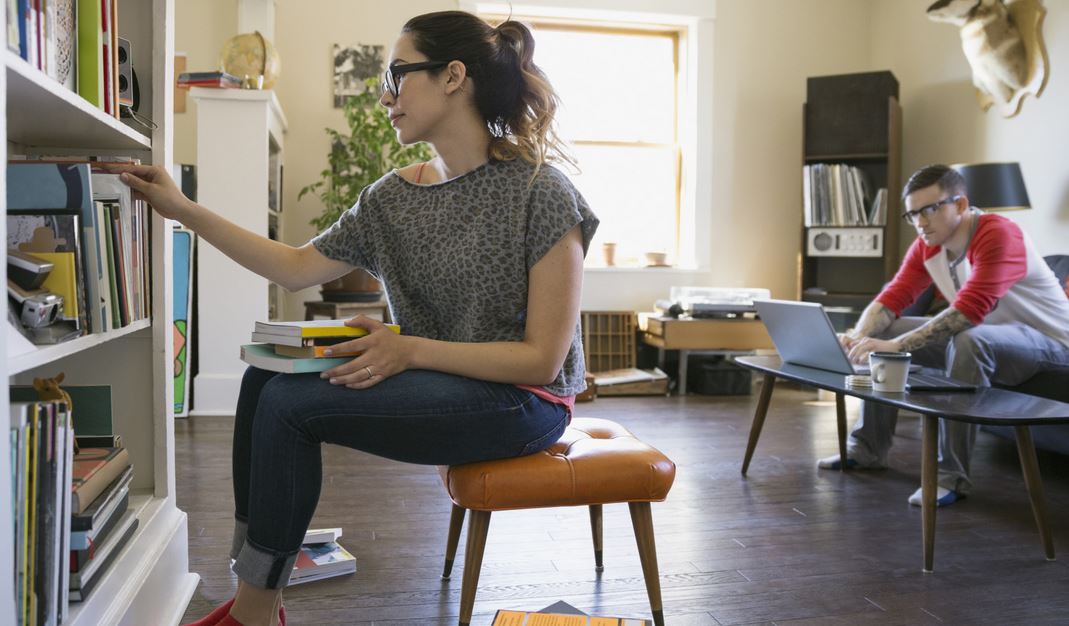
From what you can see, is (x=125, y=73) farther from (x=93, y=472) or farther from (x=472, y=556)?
(x=472, y=556)

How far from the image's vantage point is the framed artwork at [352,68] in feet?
15.6

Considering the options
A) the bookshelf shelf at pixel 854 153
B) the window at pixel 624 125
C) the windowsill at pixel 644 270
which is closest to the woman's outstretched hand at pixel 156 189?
the windowsill at pixel 644 270

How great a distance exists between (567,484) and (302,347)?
49 cm

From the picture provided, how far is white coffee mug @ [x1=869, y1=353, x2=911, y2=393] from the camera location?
7.21 ft

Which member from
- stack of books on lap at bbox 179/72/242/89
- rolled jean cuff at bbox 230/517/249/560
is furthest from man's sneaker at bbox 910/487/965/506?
stack of books on lap at bbox 179/72/242/89

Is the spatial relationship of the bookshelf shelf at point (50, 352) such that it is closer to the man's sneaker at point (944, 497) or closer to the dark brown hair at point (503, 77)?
the dark brown hair at point (503, 77)

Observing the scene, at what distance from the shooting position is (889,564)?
2.05m

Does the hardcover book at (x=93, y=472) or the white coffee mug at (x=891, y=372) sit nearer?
the hardcover book at (x=93, y=472)

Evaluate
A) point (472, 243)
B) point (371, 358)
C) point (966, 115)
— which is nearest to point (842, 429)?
point (472, 243)

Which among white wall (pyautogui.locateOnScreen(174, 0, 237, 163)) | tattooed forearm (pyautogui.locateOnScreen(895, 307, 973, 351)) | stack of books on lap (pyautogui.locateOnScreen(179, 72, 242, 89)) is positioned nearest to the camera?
tattooed forearm (pyautogui.locateOnScreen(895, 307, 973, 351))

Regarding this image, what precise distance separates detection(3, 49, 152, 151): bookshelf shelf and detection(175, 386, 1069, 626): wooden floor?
935 millimetres

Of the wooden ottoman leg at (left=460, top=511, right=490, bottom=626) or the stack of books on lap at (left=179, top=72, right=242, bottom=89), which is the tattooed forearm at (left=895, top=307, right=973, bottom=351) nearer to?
the wooden ottoman leg at (left=460, top=511, right=490, bottom=626)

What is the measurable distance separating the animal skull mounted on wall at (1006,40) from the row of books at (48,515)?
422 centimetres

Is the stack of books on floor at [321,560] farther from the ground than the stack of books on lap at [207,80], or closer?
closer
